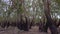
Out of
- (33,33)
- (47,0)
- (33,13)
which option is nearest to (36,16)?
(33,13)

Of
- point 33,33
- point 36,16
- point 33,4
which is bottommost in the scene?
point 33,33

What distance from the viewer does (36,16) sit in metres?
13.2

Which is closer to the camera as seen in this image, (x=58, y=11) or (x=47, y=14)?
(x=47, y=14)

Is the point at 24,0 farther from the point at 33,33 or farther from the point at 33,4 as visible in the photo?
the point at 33,33

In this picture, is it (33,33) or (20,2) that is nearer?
(20,2)

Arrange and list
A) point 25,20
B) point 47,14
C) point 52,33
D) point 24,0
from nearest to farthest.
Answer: point 52,33, point 47,14, point 24,0, point 25,20

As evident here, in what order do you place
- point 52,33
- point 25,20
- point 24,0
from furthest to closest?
point 25,20 < point 24,0 < point 52,33

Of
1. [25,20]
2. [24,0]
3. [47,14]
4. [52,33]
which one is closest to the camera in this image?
[52,33]

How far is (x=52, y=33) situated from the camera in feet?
35.2

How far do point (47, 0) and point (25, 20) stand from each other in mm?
3296

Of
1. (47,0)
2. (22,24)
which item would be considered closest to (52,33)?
(47,0)

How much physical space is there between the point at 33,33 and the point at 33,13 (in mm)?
1548

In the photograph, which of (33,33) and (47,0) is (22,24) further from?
(47,0)

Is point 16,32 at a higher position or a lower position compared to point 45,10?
lower
